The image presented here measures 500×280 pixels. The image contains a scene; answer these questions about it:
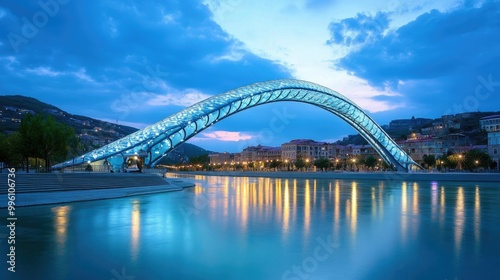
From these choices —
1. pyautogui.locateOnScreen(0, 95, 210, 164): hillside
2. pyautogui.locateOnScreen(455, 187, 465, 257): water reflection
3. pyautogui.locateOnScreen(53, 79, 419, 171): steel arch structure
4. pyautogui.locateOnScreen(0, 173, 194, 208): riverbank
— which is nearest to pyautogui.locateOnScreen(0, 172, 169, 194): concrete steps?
pyautogui.locateOnScreen(0, 173, 194, 208): riverbank

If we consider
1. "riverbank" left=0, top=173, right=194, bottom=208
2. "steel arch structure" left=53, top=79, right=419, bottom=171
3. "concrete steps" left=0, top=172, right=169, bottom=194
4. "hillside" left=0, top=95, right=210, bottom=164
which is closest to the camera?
"riverbank" left=0, top=173, right=194, bottom=208

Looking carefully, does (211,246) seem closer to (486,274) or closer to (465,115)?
(486,274)

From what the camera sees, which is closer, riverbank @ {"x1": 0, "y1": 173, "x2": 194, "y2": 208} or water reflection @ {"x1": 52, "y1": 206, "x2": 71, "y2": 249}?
water reflection @ {"x1": 52, "y1": 206, "x2": 71, "y2": 249}

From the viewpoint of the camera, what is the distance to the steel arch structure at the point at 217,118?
100 feet

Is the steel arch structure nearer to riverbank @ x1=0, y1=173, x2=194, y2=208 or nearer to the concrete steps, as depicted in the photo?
the concrete steps

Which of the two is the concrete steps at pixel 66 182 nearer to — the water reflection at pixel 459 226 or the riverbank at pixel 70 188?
the riverbank at pixel 70 188

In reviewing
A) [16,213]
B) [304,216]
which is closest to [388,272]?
[304,216]

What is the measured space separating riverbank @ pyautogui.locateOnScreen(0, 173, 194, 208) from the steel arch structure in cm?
652

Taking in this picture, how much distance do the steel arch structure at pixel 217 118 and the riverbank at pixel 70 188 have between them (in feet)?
21.4

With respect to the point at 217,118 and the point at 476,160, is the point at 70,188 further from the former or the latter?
the point at 476,160

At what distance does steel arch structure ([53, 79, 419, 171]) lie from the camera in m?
30.6

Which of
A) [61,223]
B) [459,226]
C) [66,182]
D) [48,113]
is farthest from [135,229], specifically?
[48,113]

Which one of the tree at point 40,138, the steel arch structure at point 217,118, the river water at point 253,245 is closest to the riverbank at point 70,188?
the river water at point 253,245

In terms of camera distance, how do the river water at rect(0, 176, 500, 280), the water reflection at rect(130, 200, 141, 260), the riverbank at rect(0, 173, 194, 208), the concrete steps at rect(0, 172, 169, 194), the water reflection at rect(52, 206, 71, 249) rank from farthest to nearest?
the concrete steps at rect(0, 172, 169, 194), the riverbank at rect(0, 173, 194, 208), the water reflection at rect(52, 206, 71, 249), the water reflection at rect(130, 200, 141, 260), the river water at rect(0, 176, 500, 280)
